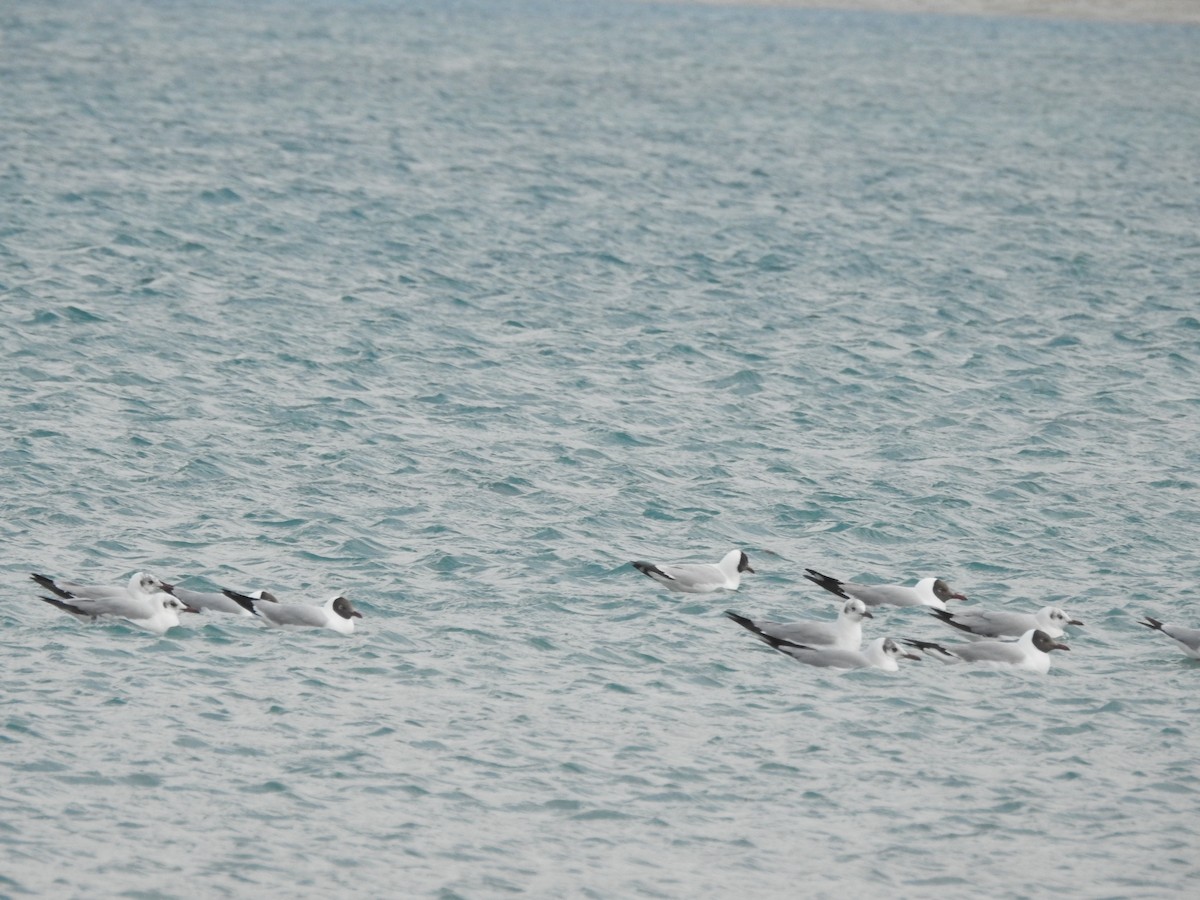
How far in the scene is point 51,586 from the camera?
1741 cm

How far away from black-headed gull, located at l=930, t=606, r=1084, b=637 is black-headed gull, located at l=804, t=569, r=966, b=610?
0.46 m

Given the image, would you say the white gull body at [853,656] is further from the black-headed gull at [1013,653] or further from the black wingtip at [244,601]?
the black wingtip at [244,601]

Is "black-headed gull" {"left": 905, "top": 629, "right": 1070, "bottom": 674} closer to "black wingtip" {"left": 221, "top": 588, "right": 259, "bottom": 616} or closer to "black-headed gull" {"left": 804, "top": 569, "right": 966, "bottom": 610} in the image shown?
"black-headed gull" {"left": 804, "top": 569, "right": 966, "bottom": 610}

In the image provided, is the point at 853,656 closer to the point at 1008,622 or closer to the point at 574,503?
the point at 1008,622

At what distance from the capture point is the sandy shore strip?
11844cm

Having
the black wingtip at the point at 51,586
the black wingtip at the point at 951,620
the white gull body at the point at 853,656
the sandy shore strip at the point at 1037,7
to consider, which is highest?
the sandy shore strip at the point at 1037,7

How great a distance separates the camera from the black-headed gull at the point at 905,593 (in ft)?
62.5

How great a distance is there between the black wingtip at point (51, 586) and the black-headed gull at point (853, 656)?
702 cm

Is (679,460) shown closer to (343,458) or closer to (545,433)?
(545,433)

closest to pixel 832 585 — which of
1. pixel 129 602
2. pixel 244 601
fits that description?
pixel 244 601

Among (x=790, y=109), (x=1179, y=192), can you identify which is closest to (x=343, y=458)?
(x=1179, y=192)

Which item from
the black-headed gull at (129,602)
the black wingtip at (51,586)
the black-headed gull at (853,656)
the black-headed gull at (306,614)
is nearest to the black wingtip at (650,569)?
the black-headed gull at (853,656)

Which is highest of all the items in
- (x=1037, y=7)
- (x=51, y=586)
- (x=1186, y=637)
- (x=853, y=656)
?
(x=1037, y=7)

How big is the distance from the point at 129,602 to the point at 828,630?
22.2 ft
